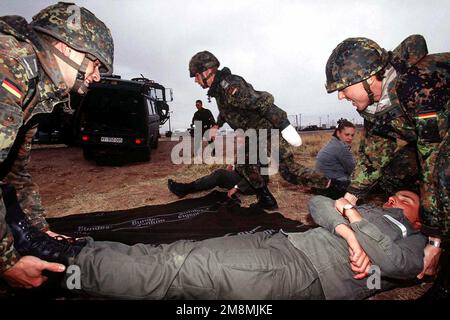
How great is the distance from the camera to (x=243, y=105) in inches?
161

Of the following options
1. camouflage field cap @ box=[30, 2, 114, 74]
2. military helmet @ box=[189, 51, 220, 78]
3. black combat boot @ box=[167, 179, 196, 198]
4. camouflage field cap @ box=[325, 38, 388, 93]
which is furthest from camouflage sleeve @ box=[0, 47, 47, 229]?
black combat boot @ box=[167, 179, 196, 198]

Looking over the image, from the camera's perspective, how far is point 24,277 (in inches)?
69.3

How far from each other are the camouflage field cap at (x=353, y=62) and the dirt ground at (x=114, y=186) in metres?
1.96

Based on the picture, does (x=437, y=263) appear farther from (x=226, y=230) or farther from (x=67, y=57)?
(x=67, y=57)

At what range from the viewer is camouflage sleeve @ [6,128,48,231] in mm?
2523

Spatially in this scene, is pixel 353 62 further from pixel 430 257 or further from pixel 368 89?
pixel 430 257

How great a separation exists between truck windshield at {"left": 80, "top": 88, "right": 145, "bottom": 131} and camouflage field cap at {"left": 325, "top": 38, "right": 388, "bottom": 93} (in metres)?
6.35

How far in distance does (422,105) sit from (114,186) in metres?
5.90

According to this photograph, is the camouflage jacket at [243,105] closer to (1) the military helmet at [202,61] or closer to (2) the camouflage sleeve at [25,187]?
(1) the military helmet at [202,61]

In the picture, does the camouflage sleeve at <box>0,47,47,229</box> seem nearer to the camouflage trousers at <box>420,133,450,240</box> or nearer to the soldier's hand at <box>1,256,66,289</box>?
the soldier's hand at <box>1,256,66,289</box>

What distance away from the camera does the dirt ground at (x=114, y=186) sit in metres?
4.62

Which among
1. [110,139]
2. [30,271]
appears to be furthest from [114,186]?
[30,271]

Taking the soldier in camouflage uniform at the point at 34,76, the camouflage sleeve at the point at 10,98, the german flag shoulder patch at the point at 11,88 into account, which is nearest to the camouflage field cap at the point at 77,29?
the soldier in camouflage uniform at the point at 34,76
